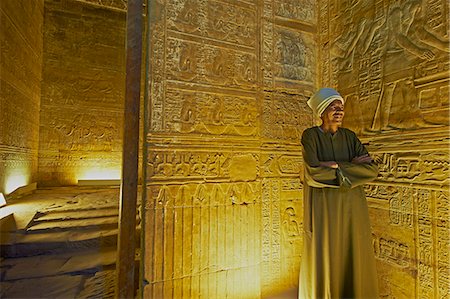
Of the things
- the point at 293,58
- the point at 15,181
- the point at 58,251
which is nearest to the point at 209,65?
the point at 293,58

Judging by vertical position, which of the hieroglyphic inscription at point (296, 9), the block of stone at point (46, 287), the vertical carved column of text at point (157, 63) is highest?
the hieroglyphic inscription at point (296, 9)

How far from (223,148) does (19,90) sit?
5824 millimetres

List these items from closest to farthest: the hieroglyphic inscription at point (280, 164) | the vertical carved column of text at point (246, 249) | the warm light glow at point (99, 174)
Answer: the vertical carved column of text at point (246, 249)
the hieroglyphic inscription at point (280, 164)
the warm light glow at point (99, 174)

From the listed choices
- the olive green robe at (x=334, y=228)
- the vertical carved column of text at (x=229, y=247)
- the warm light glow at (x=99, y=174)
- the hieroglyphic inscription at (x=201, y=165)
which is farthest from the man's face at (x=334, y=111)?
the warm light glow at (x=99, y=174)

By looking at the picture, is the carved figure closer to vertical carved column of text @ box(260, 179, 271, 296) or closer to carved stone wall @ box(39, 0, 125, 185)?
vertical carved column of text @ box(260, 179, 271, 296)

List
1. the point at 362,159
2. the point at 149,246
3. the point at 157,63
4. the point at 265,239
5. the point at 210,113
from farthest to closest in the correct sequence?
the point at 265,239
the point at 210,113
the point at 157,63
the point at 149,246
the point at 362,159

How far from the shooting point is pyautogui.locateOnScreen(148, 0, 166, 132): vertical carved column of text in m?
→ 2.46

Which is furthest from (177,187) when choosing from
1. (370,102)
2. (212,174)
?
(370,102)

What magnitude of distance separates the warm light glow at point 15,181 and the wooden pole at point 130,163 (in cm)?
468

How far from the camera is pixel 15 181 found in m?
5.42

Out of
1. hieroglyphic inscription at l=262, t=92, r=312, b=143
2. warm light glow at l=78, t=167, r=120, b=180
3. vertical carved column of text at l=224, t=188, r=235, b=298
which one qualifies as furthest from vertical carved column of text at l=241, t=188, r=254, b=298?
warm light glow at l=78, t=167, r=120, b=180

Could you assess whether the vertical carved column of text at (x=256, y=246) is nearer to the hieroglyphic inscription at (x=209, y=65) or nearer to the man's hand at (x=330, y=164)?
the man's hand at (x=330, y=164)

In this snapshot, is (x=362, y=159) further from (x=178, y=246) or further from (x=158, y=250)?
(x=158, y=250)

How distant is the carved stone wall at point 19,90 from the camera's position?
4.85 m
